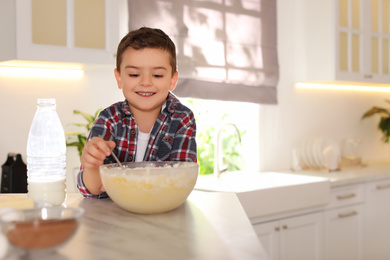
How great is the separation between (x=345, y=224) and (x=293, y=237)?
1.72 feet

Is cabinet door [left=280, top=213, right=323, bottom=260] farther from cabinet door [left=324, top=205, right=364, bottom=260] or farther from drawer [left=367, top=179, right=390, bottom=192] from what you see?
drawer [left=367, top=179, right=390, bottom=192]

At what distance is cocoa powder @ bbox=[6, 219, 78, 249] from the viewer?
0.64m

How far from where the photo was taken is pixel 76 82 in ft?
8.02

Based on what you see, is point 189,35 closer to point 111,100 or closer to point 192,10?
point 192,10

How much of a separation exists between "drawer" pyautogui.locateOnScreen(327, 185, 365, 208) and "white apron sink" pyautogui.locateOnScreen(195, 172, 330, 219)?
11 centimetres

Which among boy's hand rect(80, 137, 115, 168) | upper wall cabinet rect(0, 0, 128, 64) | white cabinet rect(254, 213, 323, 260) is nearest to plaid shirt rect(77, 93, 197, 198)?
boy's hand rect(80, 137, 115, 168)

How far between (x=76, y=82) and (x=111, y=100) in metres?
0.21

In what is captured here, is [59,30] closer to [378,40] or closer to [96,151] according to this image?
[96,151]

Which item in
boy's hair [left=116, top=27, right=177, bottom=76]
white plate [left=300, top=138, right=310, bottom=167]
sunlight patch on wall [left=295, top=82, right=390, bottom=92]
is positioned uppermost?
sunlight patch on wall [left=295, top=82, right=390, bottom=92]

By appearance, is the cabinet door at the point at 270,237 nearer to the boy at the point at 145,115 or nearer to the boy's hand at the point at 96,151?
the boy at the point at 145,115

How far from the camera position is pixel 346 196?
9.54 ft

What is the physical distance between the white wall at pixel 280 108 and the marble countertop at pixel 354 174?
13.5 inches

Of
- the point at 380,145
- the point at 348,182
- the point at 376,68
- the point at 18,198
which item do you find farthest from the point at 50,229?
the point at 380,145

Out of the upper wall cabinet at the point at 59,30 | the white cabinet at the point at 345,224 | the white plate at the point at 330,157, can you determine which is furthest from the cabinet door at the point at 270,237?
the upper wall cabinet at the point at 59,30
